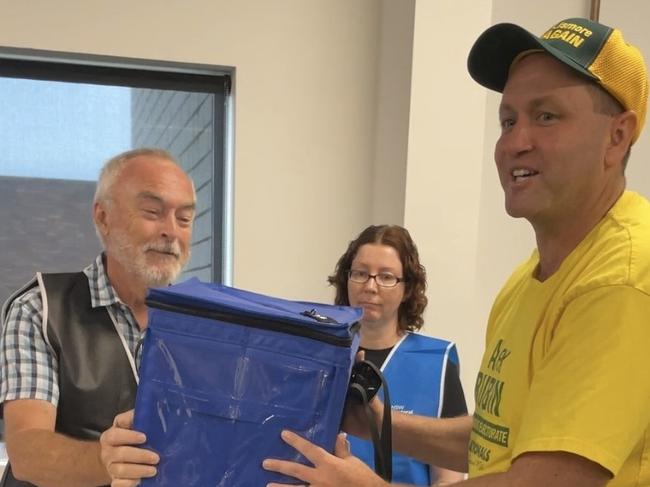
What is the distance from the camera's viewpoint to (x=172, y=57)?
241cm

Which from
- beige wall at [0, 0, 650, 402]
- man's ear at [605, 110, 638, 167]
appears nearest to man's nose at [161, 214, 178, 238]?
man's ear at [605, 110, 638, 167]

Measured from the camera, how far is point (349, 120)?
255 centimetres

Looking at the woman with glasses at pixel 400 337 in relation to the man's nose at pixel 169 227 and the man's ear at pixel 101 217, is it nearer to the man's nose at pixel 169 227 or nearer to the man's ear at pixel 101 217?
the man's nose at pixel 169 227

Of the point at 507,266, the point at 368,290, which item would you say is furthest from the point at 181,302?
the point at 507,266

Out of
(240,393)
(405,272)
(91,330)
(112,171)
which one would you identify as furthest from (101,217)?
(405,272)

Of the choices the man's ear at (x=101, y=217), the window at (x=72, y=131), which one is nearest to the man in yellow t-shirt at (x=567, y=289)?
the man's ear at (x=101, y=217)

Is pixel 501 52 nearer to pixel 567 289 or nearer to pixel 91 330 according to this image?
pixel 567 289

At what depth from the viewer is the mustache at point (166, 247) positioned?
1.36 m

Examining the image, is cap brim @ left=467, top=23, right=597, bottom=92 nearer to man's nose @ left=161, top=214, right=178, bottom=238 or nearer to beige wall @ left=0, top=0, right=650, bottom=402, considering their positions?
man's nose @ left=161, top=214, right=178, bottom=238

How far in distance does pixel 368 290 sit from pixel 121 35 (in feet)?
4.30

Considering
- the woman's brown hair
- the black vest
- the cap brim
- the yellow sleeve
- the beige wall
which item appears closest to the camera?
the yellow sleeve

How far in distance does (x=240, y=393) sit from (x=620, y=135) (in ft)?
1.98

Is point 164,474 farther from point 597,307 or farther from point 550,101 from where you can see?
point 550,101

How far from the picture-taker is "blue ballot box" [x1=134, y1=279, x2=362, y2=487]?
88 centimetres
